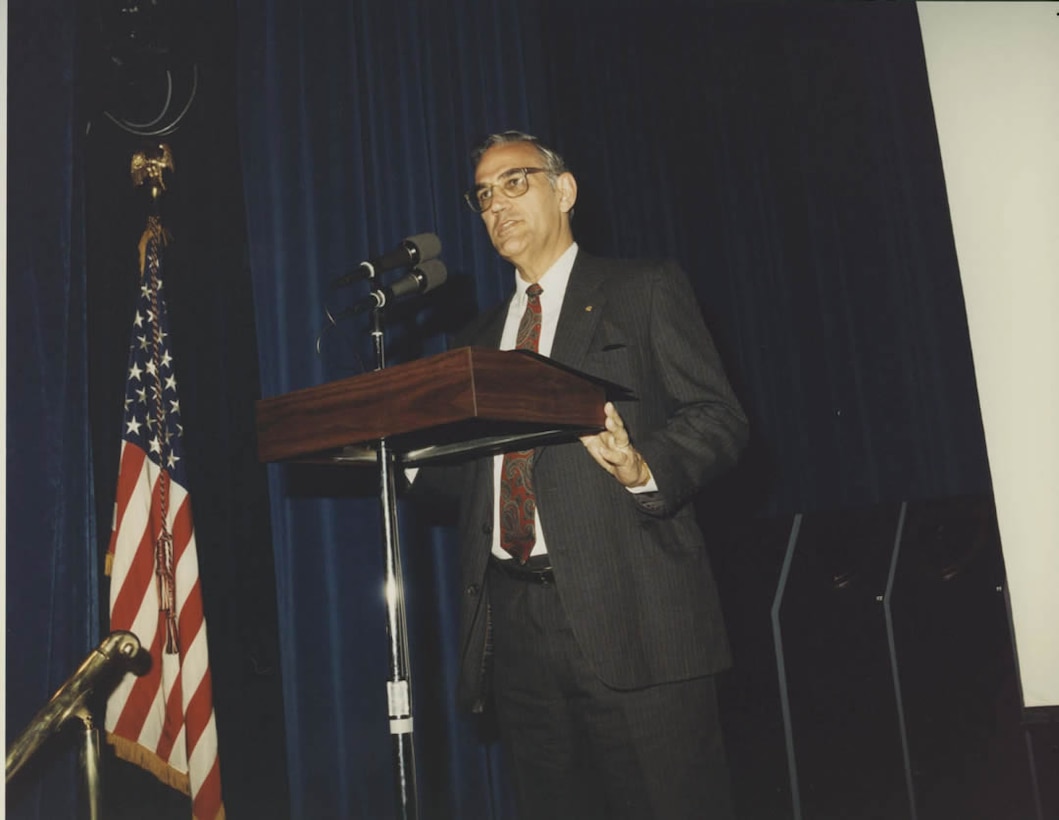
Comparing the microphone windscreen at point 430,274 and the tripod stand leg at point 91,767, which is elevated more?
the microphone windscreen at point 430,274

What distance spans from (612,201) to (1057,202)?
3.43 meters

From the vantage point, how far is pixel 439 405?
1141 mm

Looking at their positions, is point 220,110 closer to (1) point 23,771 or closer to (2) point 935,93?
(1) point 23,771

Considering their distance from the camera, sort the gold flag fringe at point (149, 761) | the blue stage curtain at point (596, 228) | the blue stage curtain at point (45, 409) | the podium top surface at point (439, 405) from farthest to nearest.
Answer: the blue stage curtain at point (596, 228), the gold flag fringe at point (149, 761), the blue stage curtain at point (45, 409), the podium top surface at point (439, 405)

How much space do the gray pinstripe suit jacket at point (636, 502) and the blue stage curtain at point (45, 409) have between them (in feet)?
3.28

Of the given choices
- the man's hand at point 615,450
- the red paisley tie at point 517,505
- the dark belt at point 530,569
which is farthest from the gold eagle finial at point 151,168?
the man's hand at point 615,450


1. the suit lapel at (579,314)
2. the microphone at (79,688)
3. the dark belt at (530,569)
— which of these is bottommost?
the microphone at (79,688)

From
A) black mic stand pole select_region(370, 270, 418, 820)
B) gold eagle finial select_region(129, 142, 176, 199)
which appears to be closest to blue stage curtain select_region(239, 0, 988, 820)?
gold eagle finial select_region(129, 142, 176, 199)

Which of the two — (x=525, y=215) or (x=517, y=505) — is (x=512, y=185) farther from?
(x=517, y=505)

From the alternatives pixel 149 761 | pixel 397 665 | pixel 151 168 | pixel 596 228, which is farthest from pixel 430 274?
pixel 596 228

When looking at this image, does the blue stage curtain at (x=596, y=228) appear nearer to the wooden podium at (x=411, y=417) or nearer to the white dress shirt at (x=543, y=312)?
the white dress shirt at (x=543, y=312)

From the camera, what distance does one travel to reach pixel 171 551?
231cm

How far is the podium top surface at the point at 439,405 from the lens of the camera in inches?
44.2

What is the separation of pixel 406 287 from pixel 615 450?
18.8 inches
